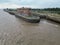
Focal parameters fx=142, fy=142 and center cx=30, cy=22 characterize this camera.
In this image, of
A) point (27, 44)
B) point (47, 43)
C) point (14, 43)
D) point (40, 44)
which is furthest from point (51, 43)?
point (14, 43)

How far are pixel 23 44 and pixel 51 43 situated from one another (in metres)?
2.08

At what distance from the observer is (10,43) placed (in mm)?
9414

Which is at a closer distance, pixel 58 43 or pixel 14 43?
pixel 14 43

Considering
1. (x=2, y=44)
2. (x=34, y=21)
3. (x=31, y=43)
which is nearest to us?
(x=2, y=44)

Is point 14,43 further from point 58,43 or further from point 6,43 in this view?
point 58,43

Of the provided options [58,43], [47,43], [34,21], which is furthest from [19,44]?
[34,21]

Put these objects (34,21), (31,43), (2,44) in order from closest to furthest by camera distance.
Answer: (2,44)
(31,43)
(34,21)

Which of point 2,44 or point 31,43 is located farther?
point 31,43

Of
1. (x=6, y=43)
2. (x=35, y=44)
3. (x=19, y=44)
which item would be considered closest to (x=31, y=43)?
(x=35, y=44)

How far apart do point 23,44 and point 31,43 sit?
0.67 metres

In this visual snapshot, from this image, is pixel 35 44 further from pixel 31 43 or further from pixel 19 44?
pixel 19 44

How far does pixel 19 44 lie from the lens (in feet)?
30.0

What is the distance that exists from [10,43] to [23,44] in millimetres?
875

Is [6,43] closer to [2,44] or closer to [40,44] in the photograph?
[2,44]
